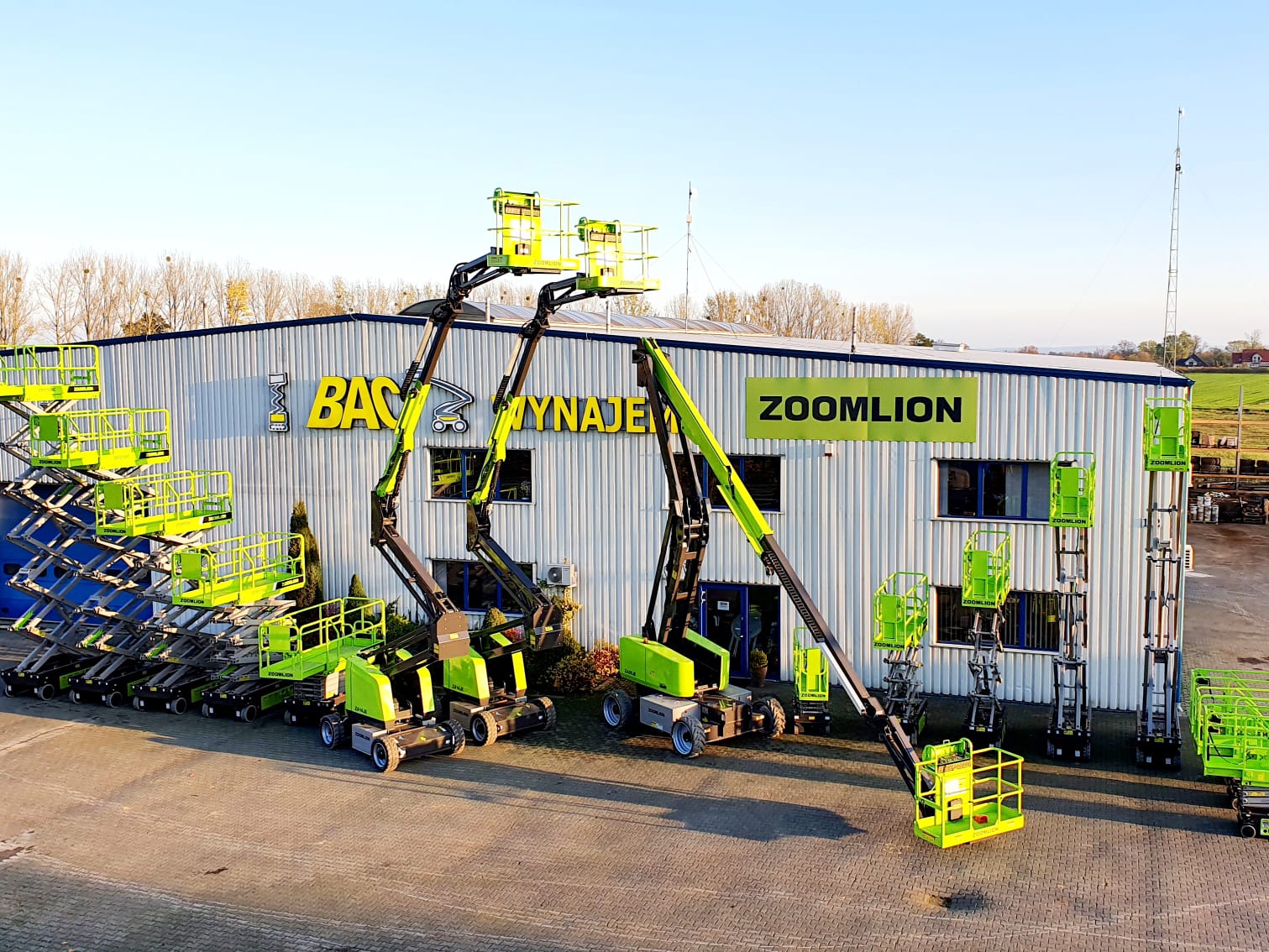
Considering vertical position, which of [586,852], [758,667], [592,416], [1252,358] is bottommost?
[586,852]

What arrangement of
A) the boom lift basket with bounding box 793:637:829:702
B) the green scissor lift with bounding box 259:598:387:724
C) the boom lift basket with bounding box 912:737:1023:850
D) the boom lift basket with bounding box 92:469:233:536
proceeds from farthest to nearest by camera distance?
the boom lift basket with bounding box 92:469:233:536, the green scissor lift with bounding box 259:598:387:724, the boom lift basket with bounding box 793:637:829:702, the boom lift basket with bounding box 912:737:1023:850

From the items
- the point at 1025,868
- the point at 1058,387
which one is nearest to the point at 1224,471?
the point at 1058,387

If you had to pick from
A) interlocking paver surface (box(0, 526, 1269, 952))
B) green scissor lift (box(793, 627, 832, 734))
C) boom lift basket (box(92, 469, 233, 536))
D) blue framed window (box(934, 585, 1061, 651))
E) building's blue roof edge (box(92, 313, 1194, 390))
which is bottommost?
interlocking paver surface (box(0, 526, 1269, 952))

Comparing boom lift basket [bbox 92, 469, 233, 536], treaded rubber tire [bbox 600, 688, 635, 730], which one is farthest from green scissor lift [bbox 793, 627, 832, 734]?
boom lift basket [bbox 92, 469, 233, 536]

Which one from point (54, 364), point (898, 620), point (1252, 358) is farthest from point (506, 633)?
point (1252, 358)

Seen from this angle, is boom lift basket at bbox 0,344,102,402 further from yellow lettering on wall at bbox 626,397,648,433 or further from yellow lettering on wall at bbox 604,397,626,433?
yellow lettering on wall at bbox 626,397,648,433

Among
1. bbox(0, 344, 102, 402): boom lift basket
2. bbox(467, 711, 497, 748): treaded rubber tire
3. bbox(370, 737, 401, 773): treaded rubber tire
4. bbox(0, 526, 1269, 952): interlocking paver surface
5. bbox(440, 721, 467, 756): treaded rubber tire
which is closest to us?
bbox(0, 526, 1269, 952): interlocking paver surface

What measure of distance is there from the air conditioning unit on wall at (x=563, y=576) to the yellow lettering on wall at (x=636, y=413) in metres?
3.27

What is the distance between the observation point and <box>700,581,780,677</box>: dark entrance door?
76.8 ft

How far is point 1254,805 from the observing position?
15.4m

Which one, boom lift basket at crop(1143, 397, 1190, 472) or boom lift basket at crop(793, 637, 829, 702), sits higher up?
boom lift basket at crop(1143, 397, 1190, 472)

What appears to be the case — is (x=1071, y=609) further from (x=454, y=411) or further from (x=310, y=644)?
(x=310, y=644)

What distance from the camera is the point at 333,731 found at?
63.9 ft

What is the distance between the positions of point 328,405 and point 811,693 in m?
12.7
